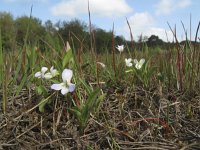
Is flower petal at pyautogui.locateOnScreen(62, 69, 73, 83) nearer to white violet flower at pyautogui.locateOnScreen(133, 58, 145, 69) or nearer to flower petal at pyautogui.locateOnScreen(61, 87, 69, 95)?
flower petal at pyautogui.locateOnScreen(61, 87, 69, 95)

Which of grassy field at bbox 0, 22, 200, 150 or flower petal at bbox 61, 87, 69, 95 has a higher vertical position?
flower petal at bbox 61, 87, 69, 95

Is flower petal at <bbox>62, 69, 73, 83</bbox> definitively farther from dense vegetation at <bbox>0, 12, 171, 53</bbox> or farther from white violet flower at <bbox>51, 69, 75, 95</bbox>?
dense vegetation at <bbox>0, 12, 171, 53</bbox>

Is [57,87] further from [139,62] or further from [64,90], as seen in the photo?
[139,62]

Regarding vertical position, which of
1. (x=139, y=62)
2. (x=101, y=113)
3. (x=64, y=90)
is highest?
(x=139, y=62)

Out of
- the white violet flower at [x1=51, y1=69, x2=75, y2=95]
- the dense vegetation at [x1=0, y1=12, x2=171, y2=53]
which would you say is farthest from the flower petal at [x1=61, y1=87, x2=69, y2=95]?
the dense vegetation at [x1=0, y1=12, x2=171, y2=53]

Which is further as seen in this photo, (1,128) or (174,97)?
(174,97)

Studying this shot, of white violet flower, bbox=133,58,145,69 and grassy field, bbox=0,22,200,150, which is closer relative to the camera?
grassy field, bbox=0,22,200,150

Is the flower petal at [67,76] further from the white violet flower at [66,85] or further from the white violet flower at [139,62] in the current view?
the white violet flower at [139,62]

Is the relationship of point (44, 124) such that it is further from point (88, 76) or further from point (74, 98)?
point (88, 76)

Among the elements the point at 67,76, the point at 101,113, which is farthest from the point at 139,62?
the point at 67,76

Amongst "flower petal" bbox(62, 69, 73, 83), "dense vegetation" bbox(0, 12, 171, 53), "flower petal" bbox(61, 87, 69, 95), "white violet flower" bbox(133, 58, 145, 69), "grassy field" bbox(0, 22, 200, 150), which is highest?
"dense vegetation" bbox(0, 12, 171, 53)

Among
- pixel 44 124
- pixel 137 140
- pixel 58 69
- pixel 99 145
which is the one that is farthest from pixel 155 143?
pixel 58 69
